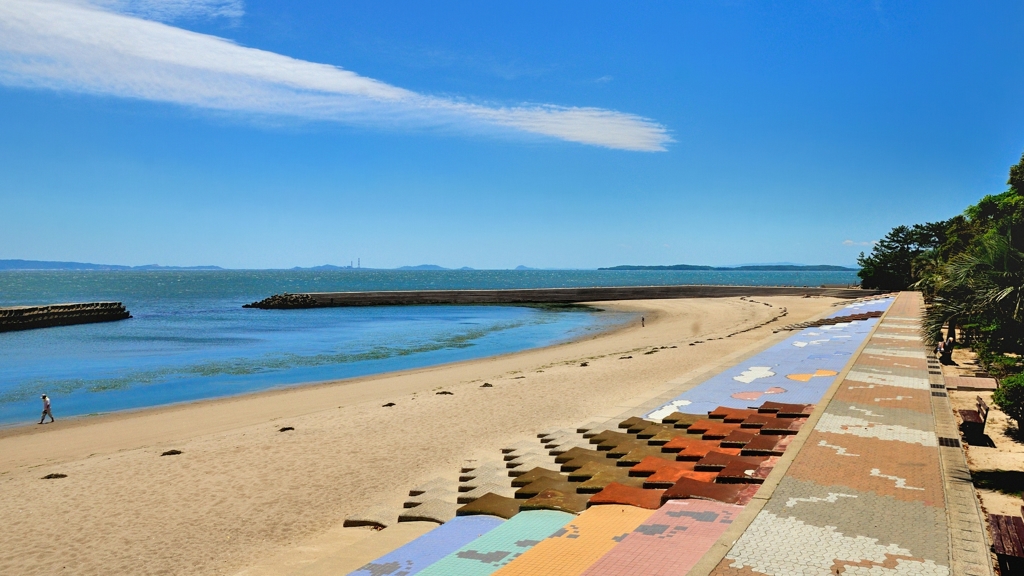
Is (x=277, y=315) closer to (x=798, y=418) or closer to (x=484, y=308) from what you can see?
(x=484, y=308)

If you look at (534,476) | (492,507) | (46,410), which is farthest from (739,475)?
(46,410)

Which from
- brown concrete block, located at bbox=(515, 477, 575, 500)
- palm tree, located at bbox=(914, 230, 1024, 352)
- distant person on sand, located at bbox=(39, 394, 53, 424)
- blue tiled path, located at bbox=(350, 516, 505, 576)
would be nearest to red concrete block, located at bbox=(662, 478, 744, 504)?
brown concrete block, located at bbox=(515, 477, 575, 500)

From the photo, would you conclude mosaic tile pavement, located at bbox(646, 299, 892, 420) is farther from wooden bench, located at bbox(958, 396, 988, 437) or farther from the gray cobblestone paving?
the gray cobblestone paving

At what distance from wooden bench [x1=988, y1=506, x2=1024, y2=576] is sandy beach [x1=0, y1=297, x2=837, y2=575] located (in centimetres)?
739

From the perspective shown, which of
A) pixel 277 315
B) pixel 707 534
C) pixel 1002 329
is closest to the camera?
pixel 707 534

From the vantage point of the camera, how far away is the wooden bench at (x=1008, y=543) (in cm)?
543

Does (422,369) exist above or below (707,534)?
below

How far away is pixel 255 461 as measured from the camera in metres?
12.8

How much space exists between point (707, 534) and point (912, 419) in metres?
6.61

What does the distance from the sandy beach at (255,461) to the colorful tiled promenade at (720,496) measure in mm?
2203

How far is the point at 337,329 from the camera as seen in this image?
50.4 meters

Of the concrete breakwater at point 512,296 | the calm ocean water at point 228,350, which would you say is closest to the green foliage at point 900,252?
the concrete breakwater at point 512,296

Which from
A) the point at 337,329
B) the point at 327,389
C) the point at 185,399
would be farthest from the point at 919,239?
the point at 185,399

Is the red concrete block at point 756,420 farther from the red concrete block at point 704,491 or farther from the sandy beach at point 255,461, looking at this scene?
the sandy beach at point 255,461
